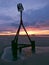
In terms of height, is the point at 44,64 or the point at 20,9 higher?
the point at 20,9

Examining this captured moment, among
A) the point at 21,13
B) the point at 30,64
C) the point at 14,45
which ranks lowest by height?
the point at 30,64

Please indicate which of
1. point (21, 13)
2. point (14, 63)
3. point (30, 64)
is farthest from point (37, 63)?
point (21, 13)

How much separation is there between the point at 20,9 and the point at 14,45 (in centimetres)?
340

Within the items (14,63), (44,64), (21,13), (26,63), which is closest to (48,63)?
(44,64)

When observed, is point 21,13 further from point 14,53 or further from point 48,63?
point 48,63

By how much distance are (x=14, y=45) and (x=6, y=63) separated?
2506 millimetres

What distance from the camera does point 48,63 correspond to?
1316cm

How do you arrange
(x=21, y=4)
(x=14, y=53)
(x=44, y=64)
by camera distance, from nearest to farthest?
(x=44, y=64) → (x=14, y=53) → (x=21, y=4)

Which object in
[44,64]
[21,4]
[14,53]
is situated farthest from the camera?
[21,4]

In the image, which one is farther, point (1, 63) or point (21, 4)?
point (21, 4)

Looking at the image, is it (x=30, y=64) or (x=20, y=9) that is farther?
(x=20, y=9)

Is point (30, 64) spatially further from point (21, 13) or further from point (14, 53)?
point (21, 13)

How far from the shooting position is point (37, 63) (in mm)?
13180

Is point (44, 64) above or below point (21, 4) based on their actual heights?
below
